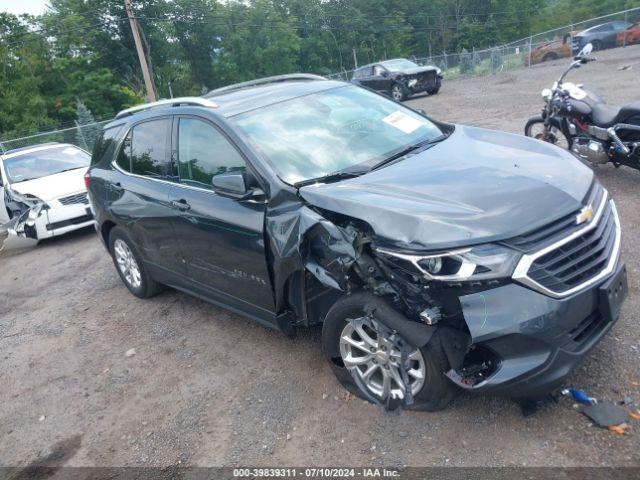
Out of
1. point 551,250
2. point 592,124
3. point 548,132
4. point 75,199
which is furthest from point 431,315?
point 75,199

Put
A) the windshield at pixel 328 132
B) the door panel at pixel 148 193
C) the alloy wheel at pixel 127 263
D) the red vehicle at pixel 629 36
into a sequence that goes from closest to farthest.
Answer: the windshield at pixel 328 132 < the door panel at pixel 148 193 < the alloy wheel at pixel 127 263 < the red vehicle at pixel 629 36

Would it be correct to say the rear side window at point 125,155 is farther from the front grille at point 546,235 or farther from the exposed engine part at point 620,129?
the exposed engine part at point 620,129

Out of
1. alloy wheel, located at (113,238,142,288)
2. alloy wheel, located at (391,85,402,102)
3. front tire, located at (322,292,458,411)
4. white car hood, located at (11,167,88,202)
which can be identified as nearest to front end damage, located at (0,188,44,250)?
white car hood, located at (11,167,88,202)

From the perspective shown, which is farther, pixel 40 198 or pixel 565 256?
pixel 40 198

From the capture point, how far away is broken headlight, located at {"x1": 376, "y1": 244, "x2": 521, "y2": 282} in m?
2.59

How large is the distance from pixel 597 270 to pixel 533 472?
1082 millimetres

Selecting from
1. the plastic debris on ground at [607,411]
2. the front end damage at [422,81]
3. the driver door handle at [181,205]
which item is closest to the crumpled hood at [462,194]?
the plastic debris on ground at [607,411]

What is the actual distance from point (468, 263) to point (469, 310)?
23 cm

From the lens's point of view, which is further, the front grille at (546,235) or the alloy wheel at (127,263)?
the alloy wheel at (127,263)

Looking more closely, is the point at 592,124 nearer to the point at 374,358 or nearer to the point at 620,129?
the point at 620,129

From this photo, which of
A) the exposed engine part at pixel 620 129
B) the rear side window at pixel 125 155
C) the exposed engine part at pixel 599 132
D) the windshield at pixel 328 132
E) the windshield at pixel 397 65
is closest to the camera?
the windshield at pixel 328 132

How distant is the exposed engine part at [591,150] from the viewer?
5980 millimetres

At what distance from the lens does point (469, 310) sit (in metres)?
2.62

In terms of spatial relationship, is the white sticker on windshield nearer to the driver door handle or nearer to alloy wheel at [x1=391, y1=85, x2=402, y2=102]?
the driver door handle
